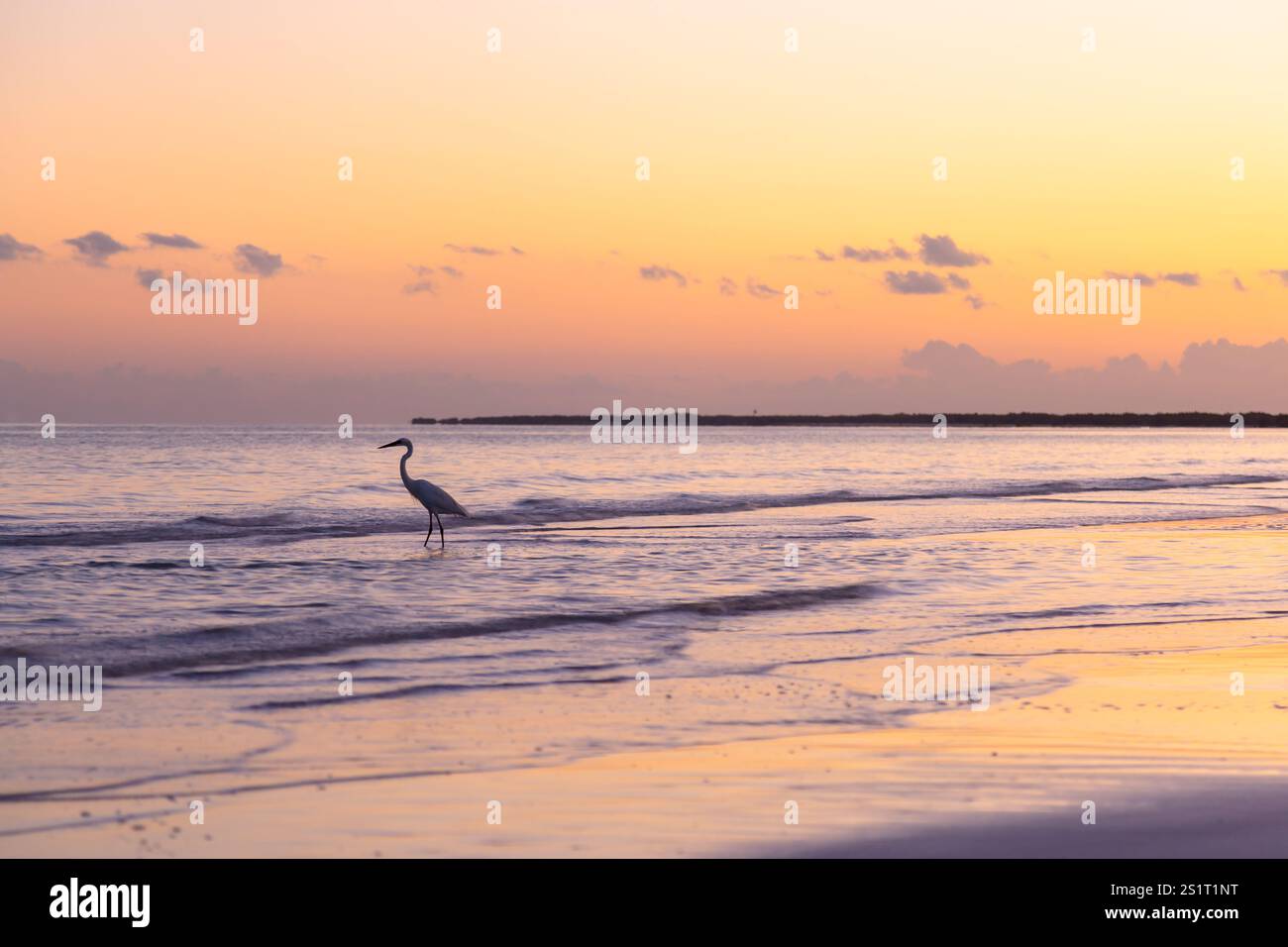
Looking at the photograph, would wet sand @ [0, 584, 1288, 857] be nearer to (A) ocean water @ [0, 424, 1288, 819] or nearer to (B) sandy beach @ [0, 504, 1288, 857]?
(B) sandy beach @ [0, 504, 1288, 857]

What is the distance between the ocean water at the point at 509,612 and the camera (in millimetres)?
7281

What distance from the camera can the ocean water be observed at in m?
7.28

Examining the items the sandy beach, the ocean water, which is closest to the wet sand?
the sandy beach

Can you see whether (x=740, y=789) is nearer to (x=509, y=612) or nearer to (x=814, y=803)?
(x=814, y=803)

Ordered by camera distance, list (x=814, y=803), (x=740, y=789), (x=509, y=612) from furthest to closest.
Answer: (x=509, y=612) → (x=740, y=789) → (x=814, y=803)

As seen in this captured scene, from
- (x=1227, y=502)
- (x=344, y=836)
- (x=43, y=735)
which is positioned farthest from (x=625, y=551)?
(x=1227, y=502)

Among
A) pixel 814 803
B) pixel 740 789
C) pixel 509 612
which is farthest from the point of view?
pixel 509 612

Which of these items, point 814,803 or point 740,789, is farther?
point 740,789

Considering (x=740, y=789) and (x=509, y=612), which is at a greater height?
(x=509, y=612)

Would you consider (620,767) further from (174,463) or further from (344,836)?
(174,463)

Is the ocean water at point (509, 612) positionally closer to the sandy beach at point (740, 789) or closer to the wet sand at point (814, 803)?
the sandy beach at point (740, 789)

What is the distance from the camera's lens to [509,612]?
12.3 m

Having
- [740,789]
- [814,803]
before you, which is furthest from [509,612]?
[814,803]

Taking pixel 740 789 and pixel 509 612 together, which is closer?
pixel 740 789
